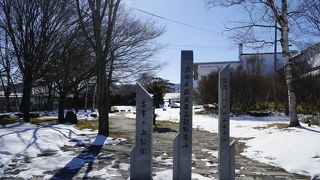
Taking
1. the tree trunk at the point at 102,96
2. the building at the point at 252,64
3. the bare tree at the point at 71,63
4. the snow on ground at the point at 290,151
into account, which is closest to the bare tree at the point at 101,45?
the tree trunk at the point at 102,96

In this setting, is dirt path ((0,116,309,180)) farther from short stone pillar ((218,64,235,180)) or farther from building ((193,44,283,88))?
building ((193,44,283,88))

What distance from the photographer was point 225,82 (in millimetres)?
8234

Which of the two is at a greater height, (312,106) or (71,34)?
(71,34)

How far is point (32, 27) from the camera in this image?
919 inches

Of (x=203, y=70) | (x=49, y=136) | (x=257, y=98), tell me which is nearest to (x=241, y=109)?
(x=257, y=98)

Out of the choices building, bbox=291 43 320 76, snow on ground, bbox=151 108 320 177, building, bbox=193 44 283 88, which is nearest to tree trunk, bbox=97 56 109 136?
snow on ground, bbox=151 108 320 177

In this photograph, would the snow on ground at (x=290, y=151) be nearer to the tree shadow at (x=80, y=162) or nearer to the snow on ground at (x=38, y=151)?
the tree shadow at (x=80, y=162)

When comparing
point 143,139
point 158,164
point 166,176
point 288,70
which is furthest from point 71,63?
point 143,139

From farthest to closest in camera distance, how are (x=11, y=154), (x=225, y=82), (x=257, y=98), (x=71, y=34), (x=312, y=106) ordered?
(x=257, y=98), (x=312, y=106), (x=71, y=34), (x=11, y=154), (x=225, y=82)

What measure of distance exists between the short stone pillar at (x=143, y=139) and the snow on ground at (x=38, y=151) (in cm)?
227

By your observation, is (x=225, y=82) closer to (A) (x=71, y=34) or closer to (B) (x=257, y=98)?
(A) (x=71, y=34)

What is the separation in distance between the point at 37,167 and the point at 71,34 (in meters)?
17.0

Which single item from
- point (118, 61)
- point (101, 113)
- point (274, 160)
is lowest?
point (274, 160)

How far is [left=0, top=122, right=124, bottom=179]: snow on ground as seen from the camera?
9578 mm
